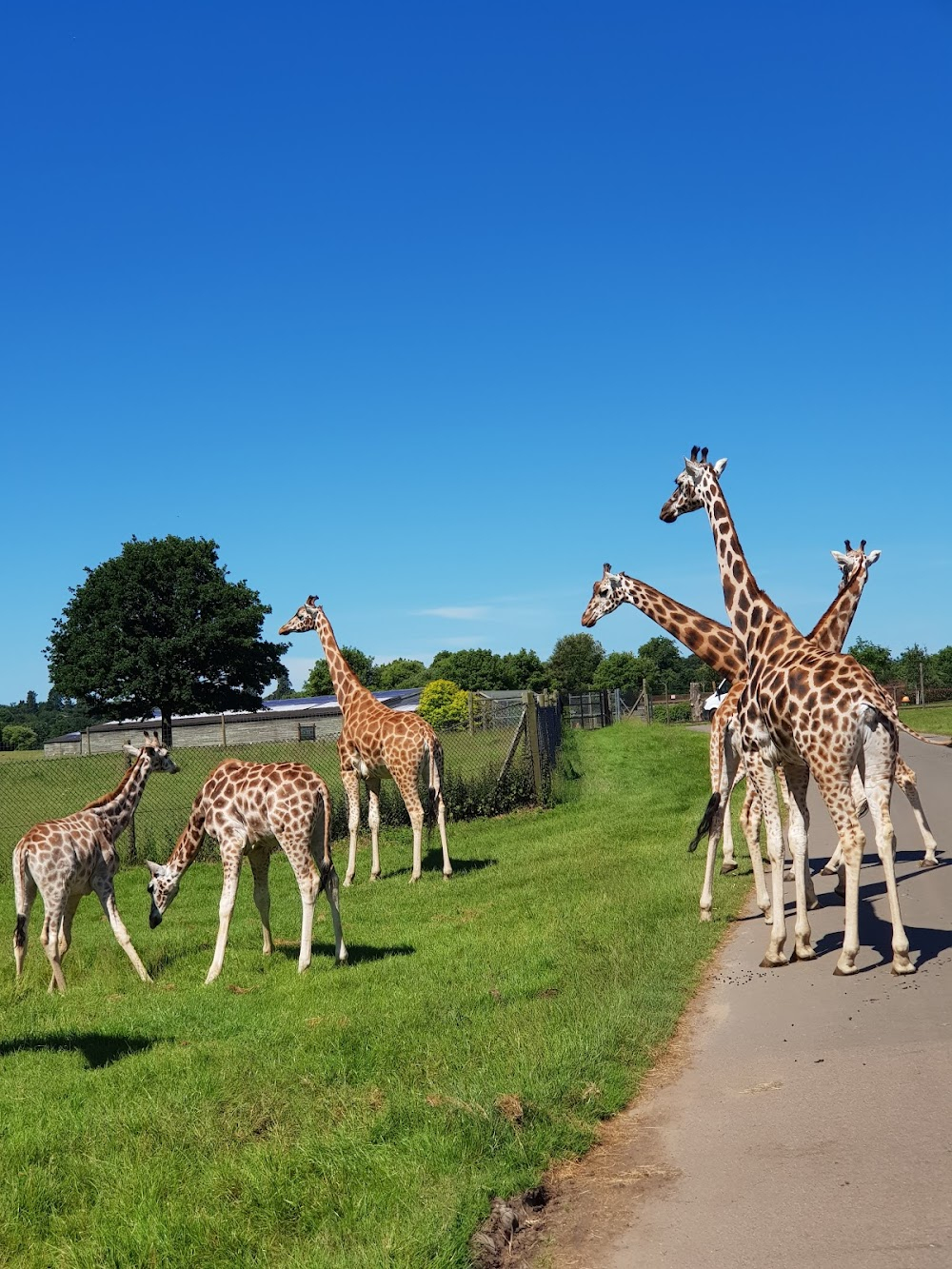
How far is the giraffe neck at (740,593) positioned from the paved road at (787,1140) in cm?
281

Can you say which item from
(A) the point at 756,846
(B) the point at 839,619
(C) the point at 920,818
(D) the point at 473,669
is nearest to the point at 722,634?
(B) the point at 839,619

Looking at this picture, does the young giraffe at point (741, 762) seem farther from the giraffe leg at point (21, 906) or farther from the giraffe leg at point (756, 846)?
the giraffe leg at point (21, 906)

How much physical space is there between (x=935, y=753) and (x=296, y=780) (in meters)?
22.8

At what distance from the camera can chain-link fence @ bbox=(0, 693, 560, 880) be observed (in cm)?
1969

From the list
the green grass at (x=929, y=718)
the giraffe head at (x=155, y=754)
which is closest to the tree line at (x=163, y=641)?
the green grass at (x=929, y=718)

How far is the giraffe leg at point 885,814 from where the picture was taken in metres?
7.77

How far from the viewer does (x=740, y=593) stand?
416 inches

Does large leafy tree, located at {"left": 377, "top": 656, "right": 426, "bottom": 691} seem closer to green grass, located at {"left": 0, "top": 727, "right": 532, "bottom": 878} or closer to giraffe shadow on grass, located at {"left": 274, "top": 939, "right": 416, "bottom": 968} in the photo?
green grass, located at {"left": 0, "top": 727, "right": 532, "bottom": 878}

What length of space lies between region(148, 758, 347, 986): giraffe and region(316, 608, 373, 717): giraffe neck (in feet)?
21.3

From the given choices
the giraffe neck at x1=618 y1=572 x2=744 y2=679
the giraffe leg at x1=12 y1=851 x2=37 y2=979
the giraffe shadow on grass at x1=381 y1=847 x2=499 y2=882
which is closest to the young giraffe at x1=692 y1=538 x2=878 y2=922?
the giraffe neck at x1=618 y1=572 x2=744 y2=679

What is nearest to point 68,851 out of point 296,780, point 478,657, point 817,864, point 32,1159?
point 296,780

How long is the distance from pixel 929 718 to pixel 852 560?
35640 mm

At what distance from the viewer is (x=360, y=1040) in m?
7.31

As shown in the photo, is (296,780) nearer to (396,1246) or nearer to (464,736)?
(396,1246)
